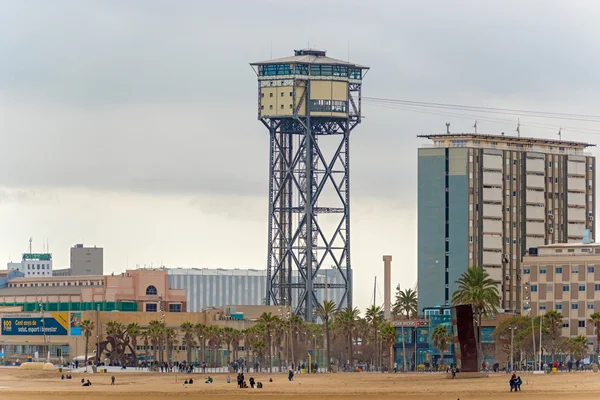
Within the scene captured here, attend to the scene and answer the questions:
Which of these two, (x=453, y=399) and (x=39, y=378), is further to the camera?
(x=39, y=378)

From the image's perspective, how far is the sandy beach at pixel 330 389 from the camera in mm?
120938

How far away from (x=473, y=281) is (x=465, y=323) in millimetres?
29143

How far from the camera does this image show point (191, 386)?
146 meters

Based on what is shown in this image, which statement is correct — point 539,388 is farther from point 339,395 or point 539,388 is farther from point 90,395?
point 90,395

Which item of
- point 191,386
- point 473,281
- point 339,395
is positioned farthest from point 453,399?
point 473,281

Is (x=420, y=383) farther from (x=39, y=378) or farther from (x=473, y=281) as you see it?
(x=39, y=378)

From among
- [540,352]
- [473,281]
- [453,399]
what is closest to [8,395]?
[453,399]

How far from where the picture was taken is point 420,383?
14488 centimetres

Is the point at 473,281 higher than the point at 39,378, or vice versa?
the point at 473,281

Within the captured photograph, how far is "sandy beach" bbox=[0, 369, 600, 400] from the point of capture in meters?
121

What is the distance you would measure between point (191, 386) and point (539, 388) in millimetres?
35669

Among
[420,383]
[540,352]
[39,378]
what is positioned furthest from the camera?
[540,352]

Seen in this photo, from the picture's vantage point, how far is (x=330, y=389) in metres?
135

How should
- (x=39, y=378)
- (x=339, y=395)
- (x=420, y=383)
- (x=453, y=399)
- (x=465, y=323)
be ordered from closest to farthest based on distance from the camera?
(x=453, y=399) → (x=339, y=395) → (x=420, y=383) → (x=465, y=323) → (x=39, y=378)
